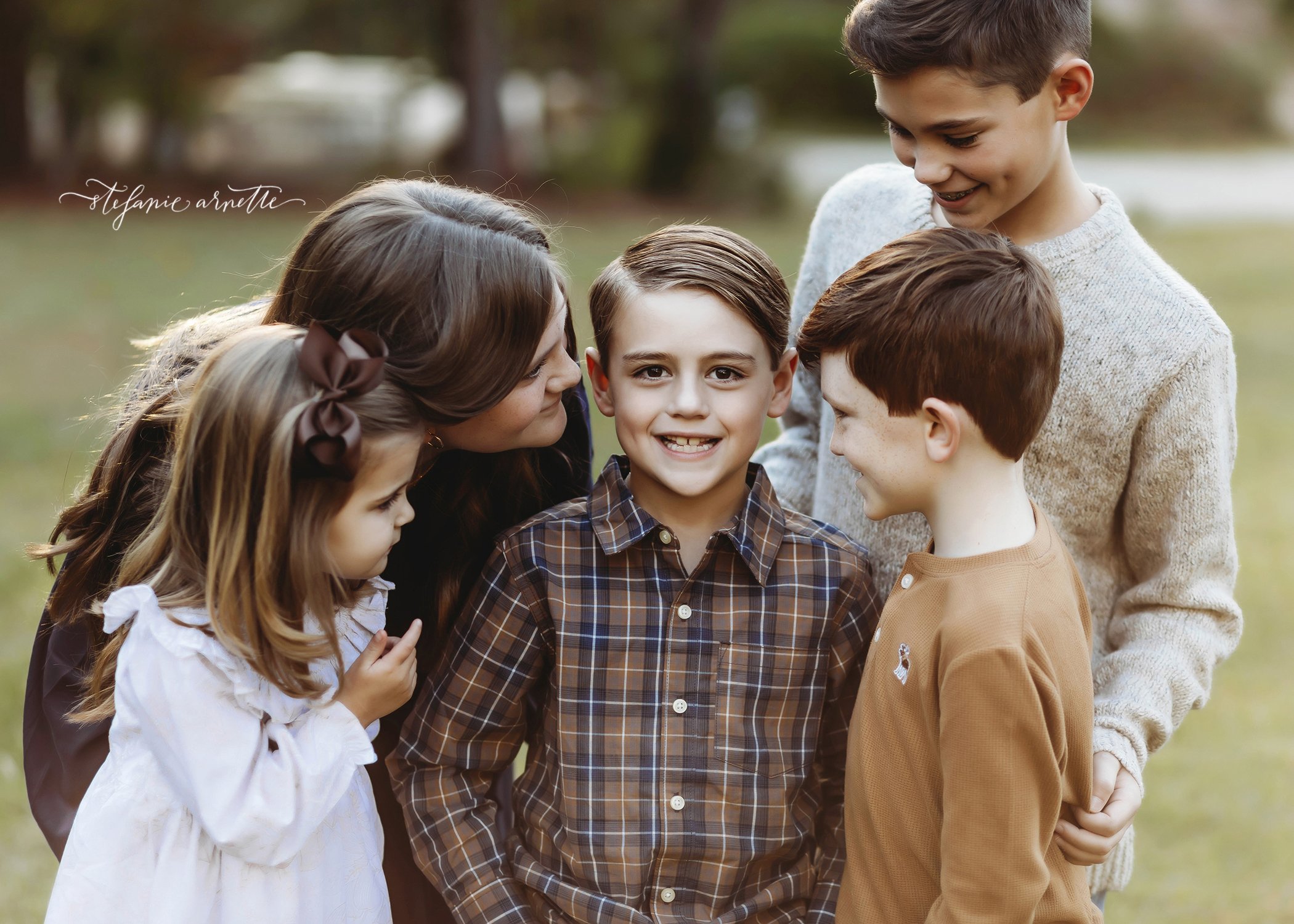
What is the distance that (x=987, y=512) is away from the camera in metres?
1.69

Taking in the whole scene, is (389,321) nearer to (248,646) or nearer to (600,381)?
(600,381)

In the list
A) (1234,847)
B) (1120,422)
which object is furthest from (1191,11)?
(1120,422)

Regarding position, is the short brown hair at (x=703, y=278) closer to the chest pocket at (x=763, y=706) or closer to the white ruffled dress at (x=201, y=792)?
the chest pocket at (x=763, y=706)

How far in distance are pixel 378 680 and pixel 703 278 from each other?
746 mm

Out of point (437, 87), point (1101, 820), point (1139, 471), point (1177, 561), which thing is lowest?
point (1101, 820)

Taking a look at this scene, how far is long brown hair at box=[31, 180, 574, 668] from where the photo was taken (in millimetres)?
1911

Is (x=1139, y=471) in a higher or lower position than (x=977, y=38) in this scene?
lower

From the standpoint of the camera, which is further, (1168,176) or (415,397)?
(1168,176)

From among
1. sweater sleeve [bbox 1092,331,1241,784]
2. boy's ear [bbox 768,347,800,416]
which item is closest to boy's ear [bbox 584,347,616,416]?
boy's ear [bbox 768,347,800,416]

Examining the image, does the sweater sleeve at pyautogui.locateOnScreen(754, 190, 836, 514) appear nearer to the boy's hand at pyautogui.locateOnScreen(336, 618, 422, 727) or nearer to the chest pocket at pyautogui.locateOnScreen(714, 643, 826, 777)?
the chest pocket at pyautogui.locateOnScreen(714, 643, 826, 777)

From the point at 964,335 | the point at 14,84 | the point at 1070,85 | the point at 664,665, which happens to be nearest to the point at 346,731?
Result: the point at 664,665

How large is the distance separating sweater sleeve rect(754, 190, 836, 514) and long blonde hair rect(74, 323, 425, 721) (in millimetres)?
835

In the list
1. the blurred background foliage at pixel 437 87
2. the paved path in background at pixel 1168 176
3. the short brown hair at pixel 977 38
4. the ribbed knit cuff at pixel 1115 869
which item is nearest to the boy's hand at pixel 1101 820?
the ribbed knit cuff at pixel 1115 869

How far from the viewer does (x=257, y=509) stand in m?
1.74
